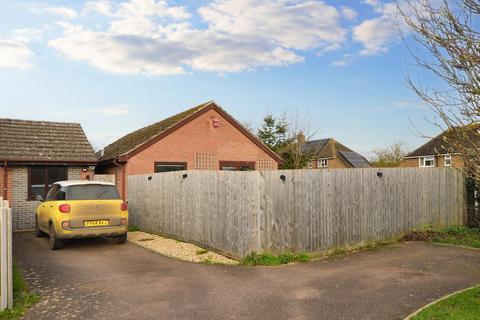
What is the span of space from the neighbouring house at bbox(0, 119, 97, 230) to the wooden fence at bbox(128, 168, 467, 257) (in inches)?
188

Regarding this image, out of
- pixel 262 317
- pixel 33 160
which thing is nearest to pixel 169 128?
pixel 33 160

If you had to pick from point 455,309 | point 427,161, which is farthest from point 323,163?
point 455,309

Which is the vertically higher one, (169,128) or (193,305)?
(169,128)

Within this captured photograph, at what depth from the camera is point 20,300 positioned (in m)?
5.98

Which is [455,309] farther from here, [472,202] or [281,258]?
[472,202]

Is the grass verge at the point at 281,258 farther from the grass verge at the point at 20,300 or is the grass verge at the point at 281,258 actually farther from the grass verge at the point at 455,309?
the grass verge at the point at 20,300

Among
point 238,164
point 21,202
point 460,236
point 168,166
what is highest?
point 238,164

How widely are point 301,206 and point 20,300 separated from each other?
5.87m

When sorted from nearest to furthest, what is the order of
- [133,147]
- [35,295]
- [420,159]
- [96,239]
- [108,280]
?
[35,295], [108,280], [96,239], [133,147], [420,159]

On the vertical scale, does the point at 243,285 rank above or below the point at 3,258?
below

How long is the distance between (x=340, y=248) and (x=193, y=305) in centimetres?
500

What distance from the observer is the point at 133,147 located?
56.1 feet

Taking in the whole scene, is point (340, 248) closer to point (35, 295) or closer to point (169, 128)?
point (35, 295)

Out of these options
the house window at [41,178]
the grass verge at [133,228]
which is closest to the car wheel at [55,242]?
the grass verge at [133,228]
